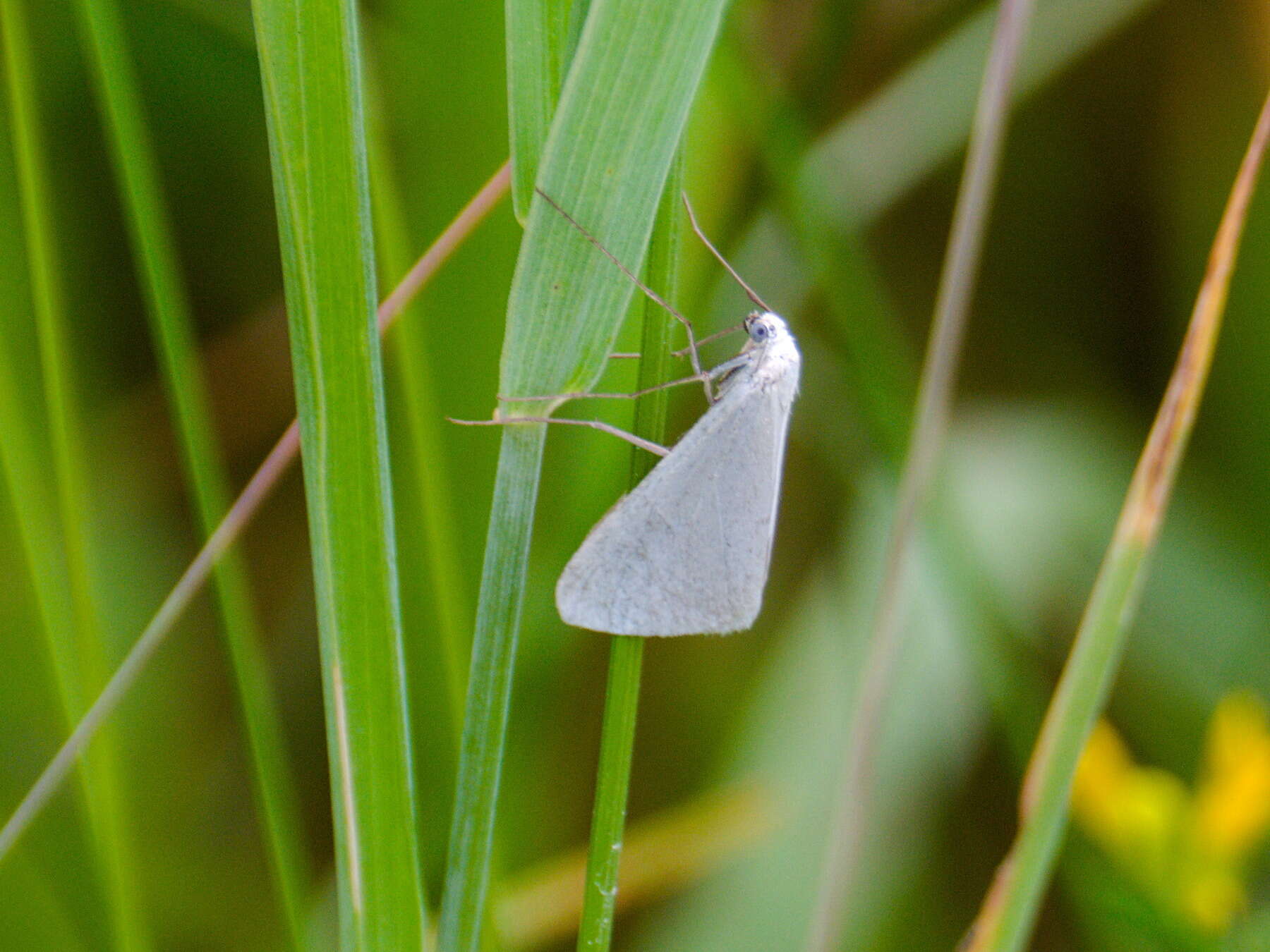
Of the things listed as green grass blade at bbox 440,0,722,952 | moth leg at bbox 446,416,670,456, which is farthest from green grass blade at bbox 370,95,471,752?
green grass blade at bbox 440,0,722,952

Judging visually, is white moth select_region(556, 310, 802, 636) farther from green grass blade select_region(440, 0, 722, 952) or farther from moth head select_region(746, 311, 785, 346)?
green grass blade select_region(440, 0, 722, 952)

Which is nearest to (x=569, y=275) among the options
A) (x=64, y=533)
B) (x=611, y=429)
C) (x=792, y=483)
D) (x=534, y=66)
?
(x=534, y=66)

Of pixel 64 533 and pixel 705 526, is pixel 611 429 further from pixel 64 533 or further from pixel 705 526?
pixel 64 533

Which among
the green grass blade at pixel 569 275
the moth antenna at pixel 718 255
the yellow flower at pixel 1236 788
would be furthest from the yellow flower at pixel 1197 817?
the green grass blade at pixel 569 275

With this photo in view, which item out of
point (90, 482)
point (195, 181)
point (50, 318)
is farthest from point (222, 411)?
point (50, 318)

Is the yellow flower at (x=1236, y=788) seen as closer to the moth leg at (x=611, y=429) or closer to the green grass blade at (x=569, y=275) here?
the moth leg at (x=611, y=429)

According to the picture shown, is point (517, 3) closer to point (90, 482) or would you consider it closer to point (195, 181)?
point (195, 181)
